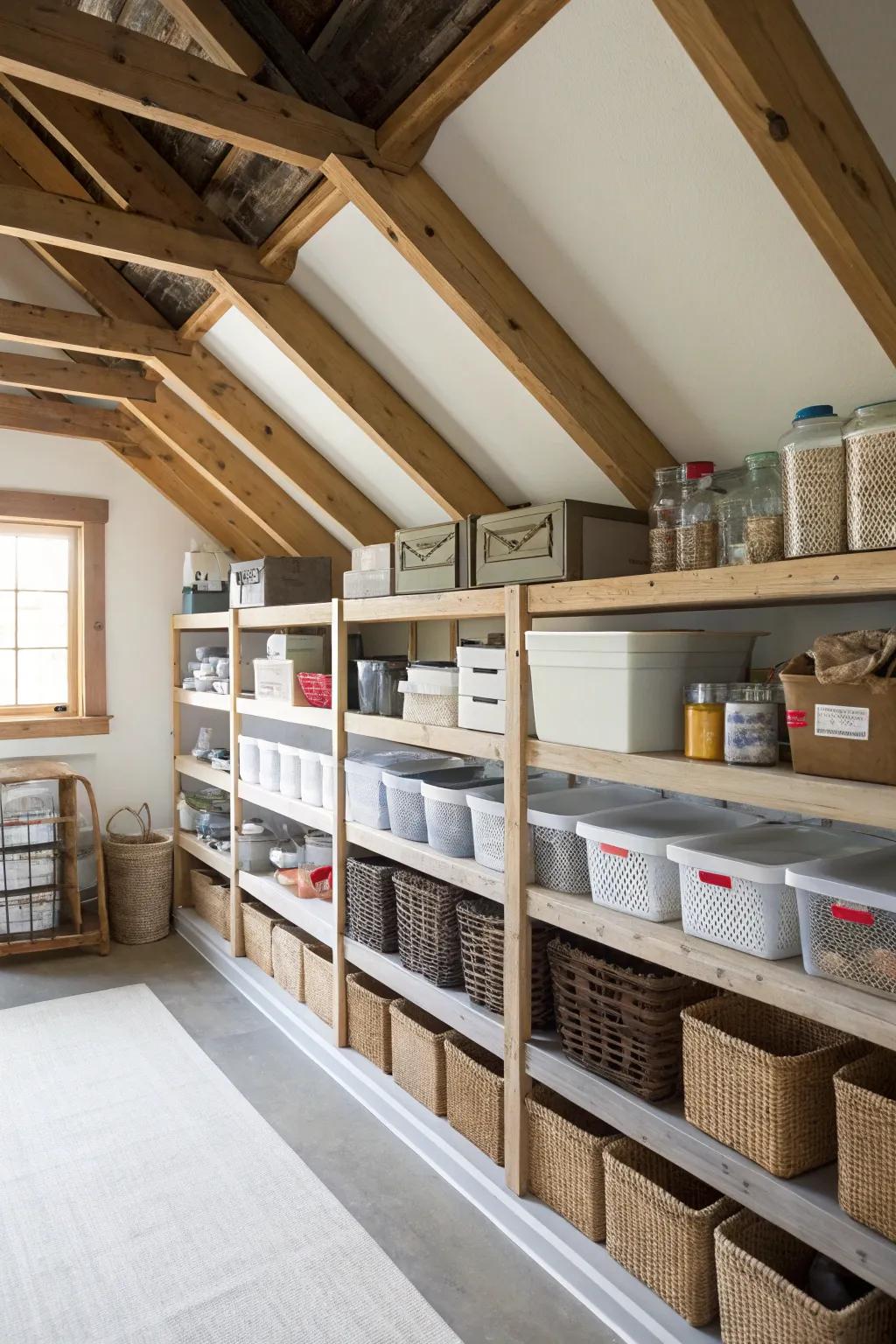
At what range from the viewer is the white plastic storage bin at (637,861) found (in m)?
2.08

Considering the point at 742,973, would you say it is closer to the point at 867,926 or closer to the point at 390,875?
the point at 867,926

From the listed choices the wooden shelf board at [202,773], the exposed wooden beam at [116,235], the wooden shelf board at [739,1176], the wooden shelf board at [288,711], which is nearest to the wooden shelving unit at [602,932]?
Answer: the wooden shelf board at [739,1176]

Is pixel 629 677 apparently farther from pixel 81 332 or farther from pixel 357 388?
pixel 81 332

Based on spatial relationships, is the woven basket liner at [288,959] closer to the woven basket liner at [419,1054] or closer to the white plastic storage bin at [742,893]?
the woven basket liner at [419,1054]

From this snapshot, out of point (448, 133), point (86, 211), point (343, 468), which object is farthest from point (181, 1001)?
point (448, 133)

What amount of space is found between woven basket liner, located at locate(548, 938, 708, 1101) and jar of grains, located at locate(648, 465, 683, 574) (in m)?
0.96

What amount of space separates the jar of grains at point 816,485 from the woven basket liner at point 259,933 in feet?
9.61

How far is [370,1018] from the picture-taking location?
3141mm

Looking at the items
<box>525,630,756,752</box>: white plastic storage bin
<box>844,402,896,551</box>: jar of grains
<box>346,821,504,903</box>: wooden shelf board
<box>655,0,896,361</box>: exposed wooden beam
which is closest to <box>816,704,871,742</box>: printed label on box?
<box>844,402,896,551</box>: jar of grains

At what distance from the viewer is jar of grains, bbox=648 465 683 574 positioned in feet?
7.27

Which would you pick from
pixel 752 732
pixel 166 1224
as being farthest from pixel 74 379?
pixel 752 732

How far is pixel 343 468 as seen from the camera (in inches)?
149

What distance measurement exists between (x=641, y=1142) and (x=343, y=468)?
2.69 m

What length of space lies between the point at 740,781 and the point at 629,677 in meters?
0.37
